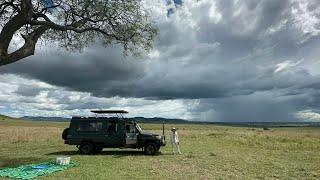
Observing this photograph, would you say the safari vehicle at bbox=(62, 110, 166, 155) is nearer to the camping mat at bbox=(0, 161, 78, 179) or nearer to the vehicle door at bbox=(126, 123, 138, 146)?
the vehicle door at bbox=(126, 123, 138, 146)

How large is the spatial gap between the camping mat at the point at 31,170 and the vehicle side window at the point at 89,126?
718 centimetres

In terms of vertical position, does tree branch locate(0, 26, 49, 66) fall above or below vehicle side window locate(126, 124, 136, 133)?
above

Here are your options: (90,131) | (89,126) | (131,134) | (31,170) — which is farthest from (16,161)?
(131,134)

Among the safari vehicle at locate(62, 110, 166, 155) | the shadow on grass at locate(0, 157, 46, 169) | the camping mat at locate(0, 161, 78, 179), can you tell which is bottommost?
the camping mat at locate(0, 161, 78, 179)

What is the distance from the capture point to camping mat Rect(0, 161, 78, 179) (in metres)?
18.2

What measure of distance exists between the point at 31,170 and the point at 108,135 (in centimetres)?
959

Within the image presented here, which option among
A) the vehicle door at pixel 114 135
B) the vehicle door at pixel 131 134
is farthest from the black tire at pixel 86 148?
the vehicle door at pixel 131 134

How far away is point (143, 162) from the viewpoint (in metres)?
23.6

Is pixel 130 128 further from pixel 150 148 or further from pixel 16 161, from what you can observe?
pixel 16 161

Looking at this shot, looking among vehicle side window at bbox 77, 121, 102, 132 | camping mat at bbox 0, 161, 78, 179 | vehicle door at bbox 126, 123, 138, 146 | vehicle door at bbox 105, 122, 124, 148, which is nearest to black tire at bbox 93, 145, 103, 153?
vehicle door at bbox 105, 122, 124, 148

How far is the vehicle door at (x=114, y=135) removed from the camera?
1131 inches

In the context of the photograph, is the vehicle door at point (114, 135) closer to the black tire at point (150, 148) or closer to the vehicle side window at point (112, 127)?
the vehicle side window at point (112, 127)

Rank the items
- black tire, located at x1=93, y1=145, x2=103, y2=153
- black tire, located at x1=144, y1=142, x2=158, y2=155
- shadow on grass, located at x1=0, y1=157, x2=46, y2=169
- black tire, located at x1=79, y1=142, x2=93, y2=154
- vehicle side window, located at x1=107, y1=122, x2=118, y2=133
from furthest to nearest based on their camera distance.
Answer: black tire, located at x1=93, y1=145, x2=103, y2=153
black tire, located at x1=79, y1=142, x2=93, y2=154
vehicle side window, located at x1=107, y1=122, x2=118, y2=133
black tire, located at x1=144, y1=142, x2=158, y2=155
shadow on grass, located at x1=0, y1=157, x2=46, y2=169

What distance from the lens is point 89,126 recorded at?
96.6 feet
